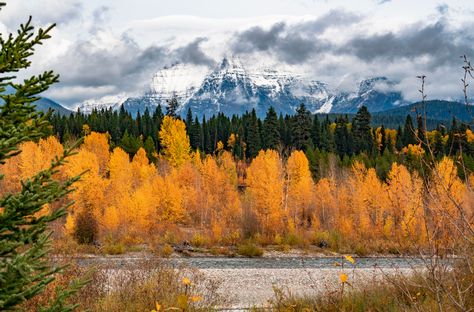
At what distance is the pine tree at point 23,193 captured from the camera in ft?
9.68

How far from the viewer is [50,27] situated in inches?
125

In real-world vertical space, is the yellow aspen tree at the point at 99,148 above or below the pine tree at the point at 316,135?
below

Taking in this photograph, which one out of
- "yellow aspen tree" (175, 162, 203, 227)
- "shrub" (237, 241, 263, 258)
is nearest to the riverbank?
"shrub" (237, 241, 263, 258)

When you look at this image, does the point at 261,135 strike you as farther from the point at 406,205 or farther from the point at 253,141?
the point at 406,205

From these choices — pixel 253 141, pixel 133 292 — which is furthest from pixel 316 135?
pixel 133 292

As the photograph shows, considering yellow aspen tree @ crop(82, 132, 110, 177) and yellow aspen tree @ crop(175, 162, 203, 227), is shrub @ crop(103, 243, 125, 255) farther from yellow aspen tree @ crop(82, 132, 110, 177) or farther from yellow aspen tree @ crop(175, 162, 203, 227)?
yellow aspen tree @ crop(82, 132, 110, 177)

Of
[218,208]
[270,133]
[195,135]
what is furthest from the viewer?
[195,135]

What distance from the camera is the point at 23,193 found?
303 centimetres

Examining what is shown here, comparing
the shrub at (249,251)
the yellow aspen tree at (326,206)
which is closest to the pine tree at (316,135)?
the yellow aspen tree at (326,206)

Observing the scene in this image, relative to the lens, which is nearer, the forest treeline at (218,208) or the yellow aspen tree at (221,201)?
the forest treeline at (218,208)

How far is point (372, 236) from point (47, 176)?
3742 cm

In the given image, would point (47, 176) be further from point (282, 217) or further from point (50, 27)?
point (282, 217)

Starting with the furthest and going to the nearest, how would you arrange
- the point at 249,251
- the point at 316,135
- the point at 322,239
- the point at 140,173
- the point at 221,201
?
the point at 316,135 → the point at 140,173 → the point at 221,201 → the point at 322,239 → the point at 249,251

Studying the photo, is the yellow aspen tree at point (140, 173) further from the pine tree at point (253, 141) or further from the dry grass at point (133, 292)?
the dry grass at point (133, 292)
